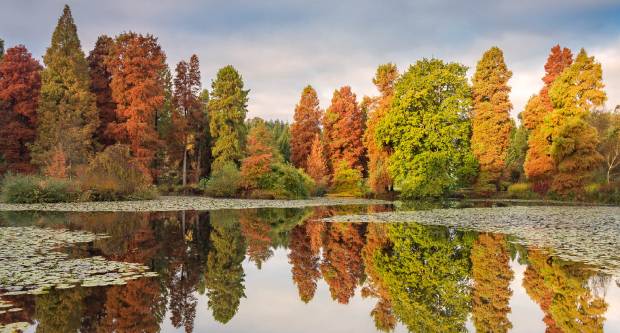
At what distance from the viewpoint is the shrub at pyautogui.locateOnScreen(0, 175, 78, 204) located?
78.4 feet

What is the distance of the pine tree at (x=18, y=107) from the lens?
32.0 m

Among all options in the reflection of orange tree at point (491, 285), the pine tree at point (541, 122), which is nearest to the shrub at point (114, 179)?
the reflection of orange tree at point (491, 285)

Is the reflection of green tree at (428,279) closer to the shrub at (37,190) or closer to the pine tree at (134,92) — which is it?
the shrub at (37,190)

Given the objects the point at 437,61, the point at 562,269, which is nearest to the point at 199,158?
the point at 437,61

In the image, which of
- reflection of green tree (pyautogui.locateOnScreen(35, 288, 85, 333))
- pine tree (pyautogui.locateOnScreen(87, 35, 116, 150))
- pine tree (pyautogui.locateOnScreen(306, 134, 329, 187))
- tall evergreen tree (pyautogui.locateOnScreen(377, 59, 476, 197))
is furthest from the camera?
pine tree (pyautogui.locateOnScreen(306, 134, 329, 187))

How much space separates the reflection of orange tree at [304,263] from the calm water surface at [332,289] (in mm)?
39

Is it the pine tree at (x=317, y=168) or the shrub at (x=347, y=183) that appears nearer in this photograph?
the shrub at (x=347, y=183)

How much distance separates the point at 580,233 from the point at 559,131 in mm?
21871

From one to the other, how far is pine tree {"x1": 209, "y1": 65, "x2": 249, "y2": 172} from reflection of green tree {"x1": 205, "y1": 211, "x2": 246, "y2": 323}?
25.4 metres

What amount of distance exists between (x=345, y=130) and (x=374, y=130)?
653cm

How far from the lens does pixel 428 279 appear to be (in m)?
8.34

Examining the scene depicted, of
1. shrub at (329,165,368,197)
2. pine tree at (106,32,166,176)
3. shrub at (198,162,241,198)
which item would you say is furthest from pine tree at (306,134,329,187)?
pine tree at (106,32,166,176)

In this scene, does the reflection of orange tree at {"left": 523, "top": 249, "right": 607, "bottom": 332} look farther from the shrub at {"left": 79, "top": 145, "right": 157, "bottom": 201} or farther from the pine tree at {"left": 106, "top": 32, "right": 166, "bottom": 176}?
the pine tree at {"left": 106, "top": 32, "right": 166, "bottom": 176}

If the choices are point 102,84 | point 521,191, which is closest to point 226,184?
point 102,84
